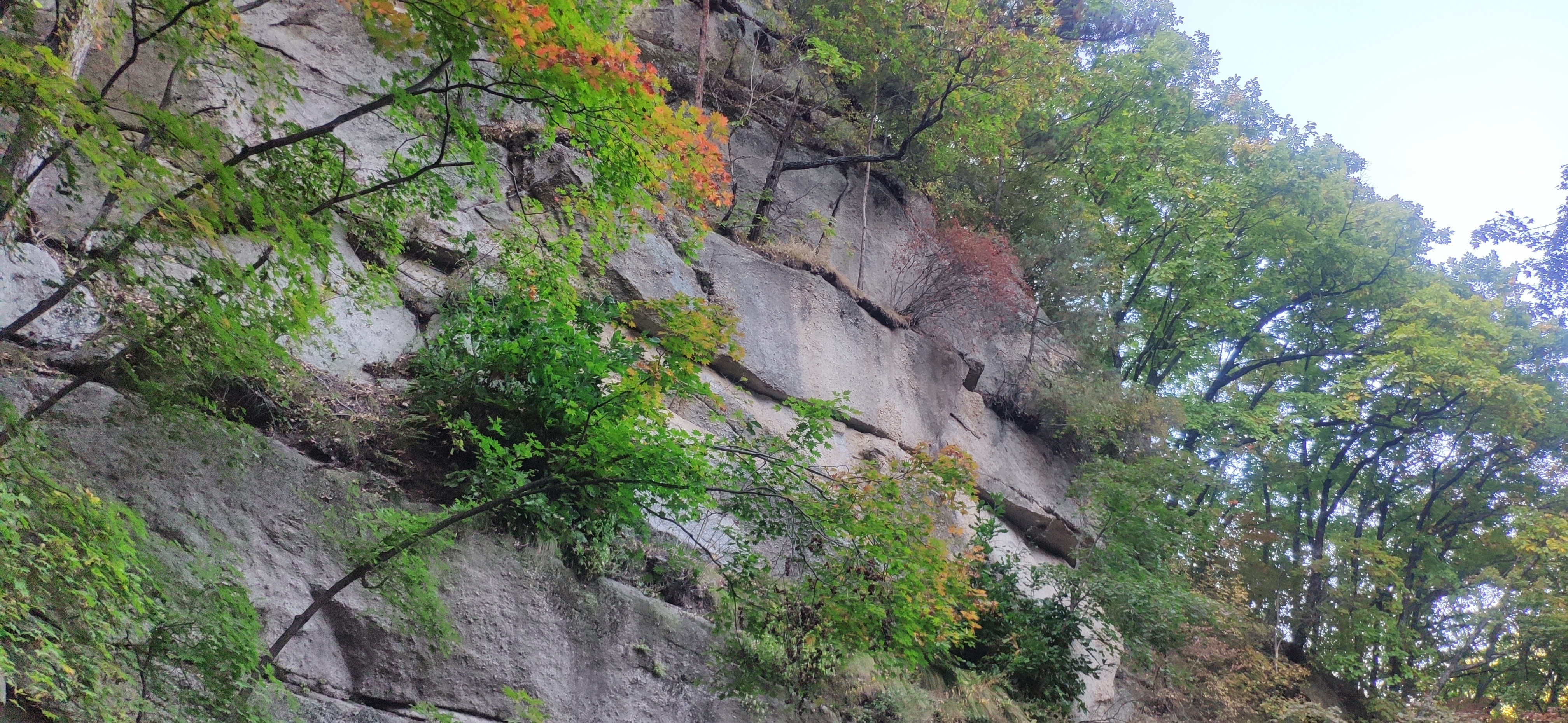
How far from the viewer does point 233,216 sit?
3842 millimetres

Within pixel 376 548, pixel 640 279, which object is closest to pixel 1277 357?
pixel 640 279

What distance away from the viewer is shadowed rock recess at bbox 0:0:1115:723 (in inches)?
233

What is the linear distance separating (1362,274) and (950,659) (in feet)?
52.0

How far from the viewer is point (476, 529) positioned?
750 centimetres

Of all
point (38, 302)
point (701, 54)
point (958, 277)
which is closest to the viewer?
point (38, 302)

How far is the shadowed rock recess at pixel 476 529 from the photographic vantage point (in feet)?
19.4

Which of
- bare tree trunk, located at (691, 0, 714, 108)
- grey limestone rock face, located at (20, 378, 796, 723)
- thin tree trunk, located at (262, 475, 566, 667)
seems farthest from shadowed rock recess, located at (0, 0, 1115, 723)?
thin tree trunk, located at (262, 475, 566, 667)

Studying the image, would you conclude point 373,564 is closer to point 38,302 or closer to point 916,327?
point 38,302

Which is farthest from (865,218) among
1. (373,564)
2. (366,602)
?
(373,564)

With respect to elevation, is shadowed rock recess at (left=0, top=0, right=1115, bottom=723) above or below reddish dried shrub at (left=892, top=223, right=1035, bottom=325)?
below

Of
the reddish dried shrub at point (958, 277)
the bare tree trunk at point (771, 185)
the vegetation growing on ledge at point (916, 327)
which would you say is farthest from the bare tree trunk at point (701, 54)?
the reddish dried shrub at point (958, 277)

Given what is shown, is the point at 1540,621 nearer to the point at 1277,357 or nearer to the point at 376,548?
the point at 1277,357

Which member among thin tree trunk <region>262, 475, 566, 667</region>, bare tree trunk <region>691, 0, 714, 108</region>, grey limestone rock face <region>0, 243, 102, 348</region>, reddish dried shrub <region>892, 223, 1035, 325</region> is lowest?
thin tree trunk <region>262, 475, 566, 667</region>

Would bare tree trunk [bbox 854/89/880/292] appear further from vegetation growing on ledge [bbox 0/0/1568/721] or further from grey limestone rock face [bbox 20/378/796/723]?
grey limestone rock face [bbox 20/378/796/723]
